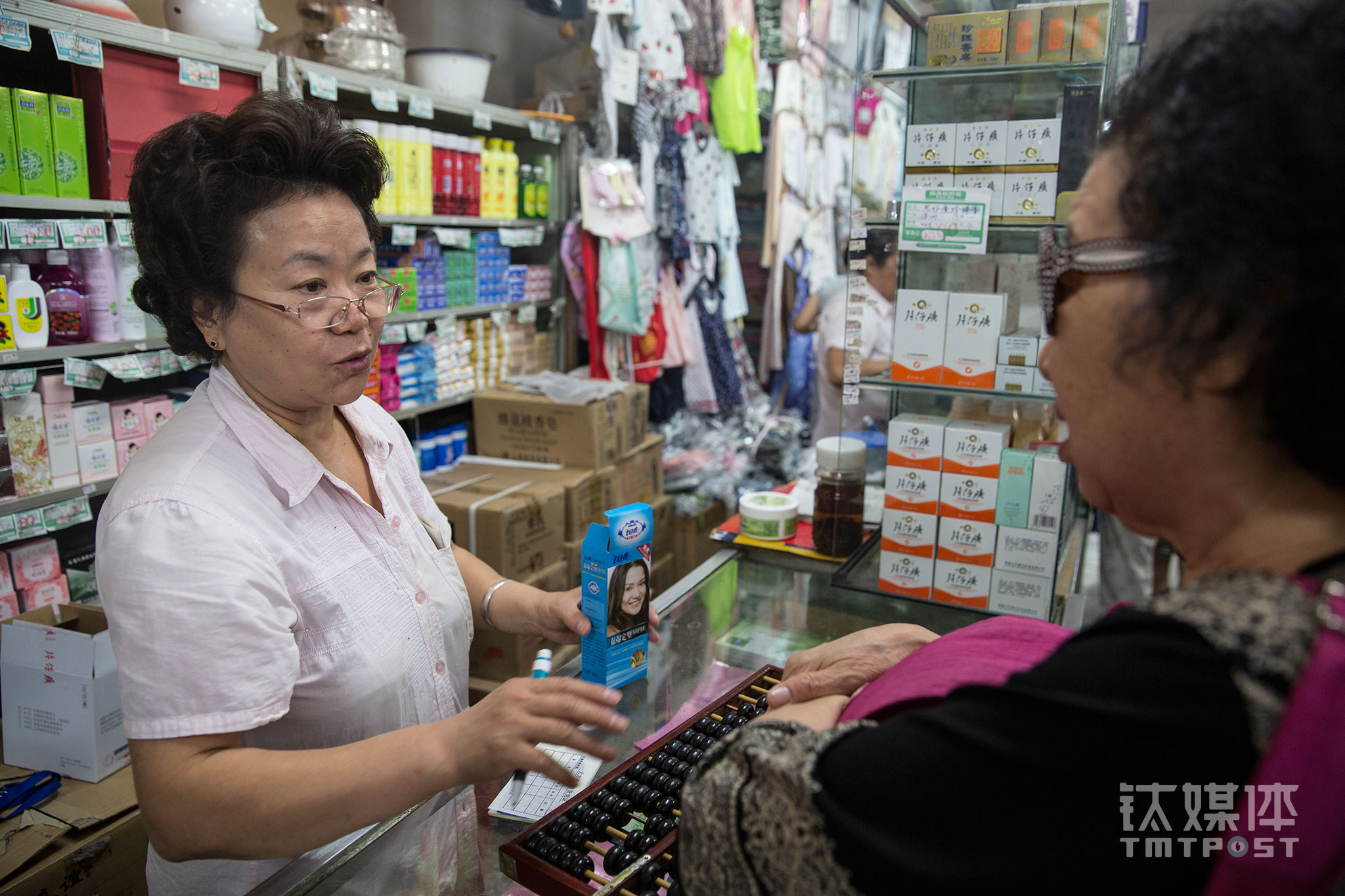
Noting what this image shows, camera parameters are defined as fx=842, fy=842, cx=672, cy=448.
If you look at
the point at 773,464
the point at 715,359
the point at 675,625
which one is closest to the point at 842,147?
the point at 715,359

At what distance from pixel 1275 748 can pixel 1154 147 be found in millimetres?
493

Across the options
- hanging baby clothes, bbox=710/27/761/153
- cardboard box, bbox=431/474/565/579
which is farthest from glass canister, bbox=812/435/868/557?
hanging baby clothes, bbox=710/27/761/153

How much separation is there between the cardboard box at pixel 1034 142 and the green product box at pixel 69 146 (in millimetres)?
2552

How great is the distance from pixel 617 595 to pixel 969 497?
997mm

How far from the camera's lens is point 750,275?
6887mm

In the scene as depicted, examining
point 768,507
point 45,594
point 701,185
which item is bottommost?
point 45,594

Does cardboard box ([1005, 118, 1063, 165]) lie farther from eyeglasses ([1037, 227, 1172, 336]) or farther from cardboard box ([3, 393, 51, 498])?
cardboard box ([3, 393, 51, 498])

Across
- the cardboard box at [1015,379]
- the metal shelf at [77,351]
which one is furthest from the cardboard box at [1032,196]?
the metal shelf at [77,351]

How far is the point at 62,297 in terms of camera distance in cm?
243

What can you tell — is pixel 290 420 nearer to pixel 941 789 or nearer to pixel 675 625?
pixel 675 625

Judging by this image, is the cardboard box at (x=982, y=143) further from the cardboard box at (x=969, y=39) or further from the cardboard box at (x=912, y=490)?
the cardboard box at (x=912, y=490)

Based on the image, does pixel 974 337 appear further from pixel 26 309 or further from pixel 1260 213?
pixel 26 309

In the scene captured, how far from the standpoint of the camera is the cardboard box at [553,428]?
388 centimetres

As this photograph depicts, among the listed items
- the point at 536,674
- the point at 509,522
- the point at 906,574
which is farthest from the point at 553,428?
the point at 536,674
